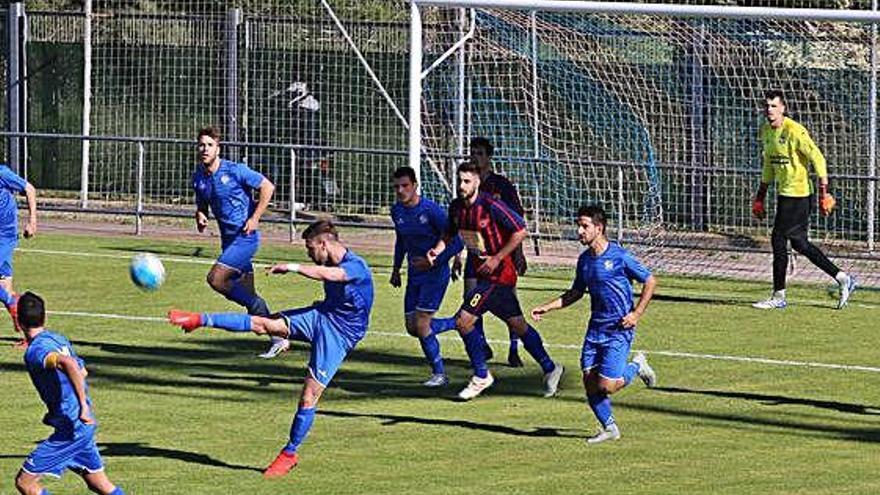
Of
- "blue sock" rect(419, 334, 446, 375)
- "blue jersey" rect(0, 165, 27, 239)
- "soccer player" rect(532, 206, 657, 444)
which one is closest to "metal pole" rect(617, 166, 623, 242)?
"blue sock" rect(419, 334, 446, 375)

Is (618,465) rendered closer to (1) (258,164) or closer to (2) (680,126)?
(2) (680,126)

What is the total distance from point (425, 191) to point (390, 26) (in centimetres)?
698

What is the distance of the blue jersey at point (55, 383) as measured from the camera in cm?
1138

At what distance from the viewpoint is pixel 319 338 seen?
13.4m

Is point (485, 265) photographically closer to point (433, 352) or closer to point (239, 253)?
point (433, 352)

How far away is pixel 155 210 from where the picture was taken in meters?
29.6

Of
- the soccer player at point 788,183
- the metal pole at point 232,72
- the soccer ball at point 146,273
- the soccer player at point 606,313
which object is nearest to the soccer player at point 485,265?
the soccer player at point 606,313

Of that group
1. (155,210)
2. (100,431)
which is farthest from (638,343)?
(155,210)

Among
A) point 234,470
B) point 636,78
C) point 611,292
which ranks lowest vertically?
point 234,470

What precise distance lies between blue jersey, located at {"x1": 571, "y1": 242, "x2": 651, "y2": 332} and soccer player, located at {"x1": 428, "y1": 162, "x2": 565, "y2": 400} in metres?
1.56

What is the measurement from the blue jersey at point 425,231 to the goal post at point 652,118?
7982 millimetres

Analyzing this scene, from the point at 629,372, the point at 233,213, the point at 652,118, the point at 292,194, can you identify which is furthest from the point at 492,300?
the point at 292,194

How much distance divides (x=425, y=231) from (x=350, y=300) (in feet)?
9.89

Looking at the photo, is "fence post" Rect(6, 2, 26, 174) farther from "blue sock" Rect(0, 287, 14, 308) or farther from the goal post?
"blue sock" Rect(0, 287, 14, 308)
